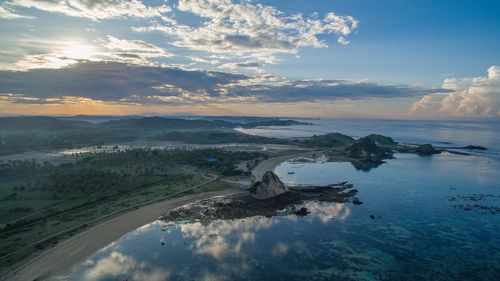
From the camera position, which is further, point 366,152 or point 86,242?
→ point 366,152

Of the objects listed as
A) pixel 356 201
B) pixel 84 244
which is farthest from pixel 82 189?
pixel 356 201

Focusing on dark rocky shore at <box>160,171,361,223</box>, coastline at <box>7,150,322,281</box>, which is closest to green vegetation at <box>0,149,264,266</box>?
coastline at <box>7,150,322,281</box>

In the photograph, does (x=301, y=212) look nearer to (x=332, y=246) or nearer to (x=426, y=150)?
(x=332, y=246)

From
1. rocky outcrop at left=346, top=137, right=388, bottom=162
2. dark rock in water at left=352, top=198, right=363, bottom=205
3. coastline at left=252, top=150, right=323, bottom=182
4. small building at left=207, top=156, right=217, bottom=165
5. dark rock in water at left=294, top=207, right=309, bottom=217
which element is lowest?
dark rock in water at left=294, top=207, right=309, bottom=217

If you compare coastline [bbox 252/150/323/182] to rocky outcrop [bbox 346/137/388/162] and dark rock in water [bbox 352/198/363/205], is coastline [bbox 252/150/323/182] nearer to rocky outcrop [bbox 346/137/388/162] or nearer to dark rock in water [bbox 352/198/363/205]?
rocky outcrop [bbox 346/137/388/162]

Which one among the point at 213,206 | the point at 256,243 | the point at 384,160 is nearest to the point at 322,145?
the point at 384,160

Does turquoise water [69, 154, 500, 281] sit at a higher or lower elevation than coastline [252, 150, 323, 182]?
lower

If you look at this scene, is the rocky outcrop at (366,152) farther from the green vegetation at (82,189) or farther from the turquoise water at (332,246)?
the turquoise water at (332,246)

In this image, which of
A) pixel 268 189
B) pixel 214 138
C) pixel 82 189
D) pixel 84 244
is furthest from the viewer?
pixel 214 138
